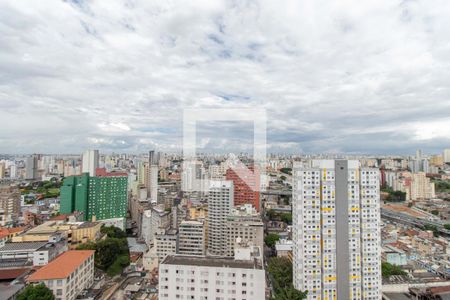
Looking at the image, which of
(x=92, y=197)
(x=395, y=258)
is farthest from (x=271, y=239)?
(x=92, y=197)

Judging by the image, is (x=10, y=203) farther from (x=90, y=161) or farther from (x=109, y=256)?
(x=109, y=256)

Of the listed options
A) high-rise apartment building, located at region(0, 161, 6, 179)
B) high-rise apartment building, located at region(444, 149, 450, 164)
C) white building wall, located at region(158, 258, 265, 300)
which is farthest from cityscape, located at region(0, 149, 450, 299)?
Answer: high-rise apartment building, located at region(444, 149, 450, 164)

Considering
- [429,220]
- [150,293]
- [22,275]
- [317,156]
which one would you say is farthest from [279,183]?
[22,275]

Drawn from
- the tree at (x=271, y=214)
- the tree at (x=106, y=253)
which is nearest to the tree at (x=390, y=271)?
the tree at (x=271, y=214)

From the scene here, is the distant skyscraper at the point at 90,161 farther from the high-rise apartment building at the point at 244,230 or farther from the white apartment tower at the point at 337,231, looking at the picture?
the white apartment tower at the point at 337,231

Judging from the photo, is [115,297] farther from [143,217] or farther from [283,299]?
[143,217]
